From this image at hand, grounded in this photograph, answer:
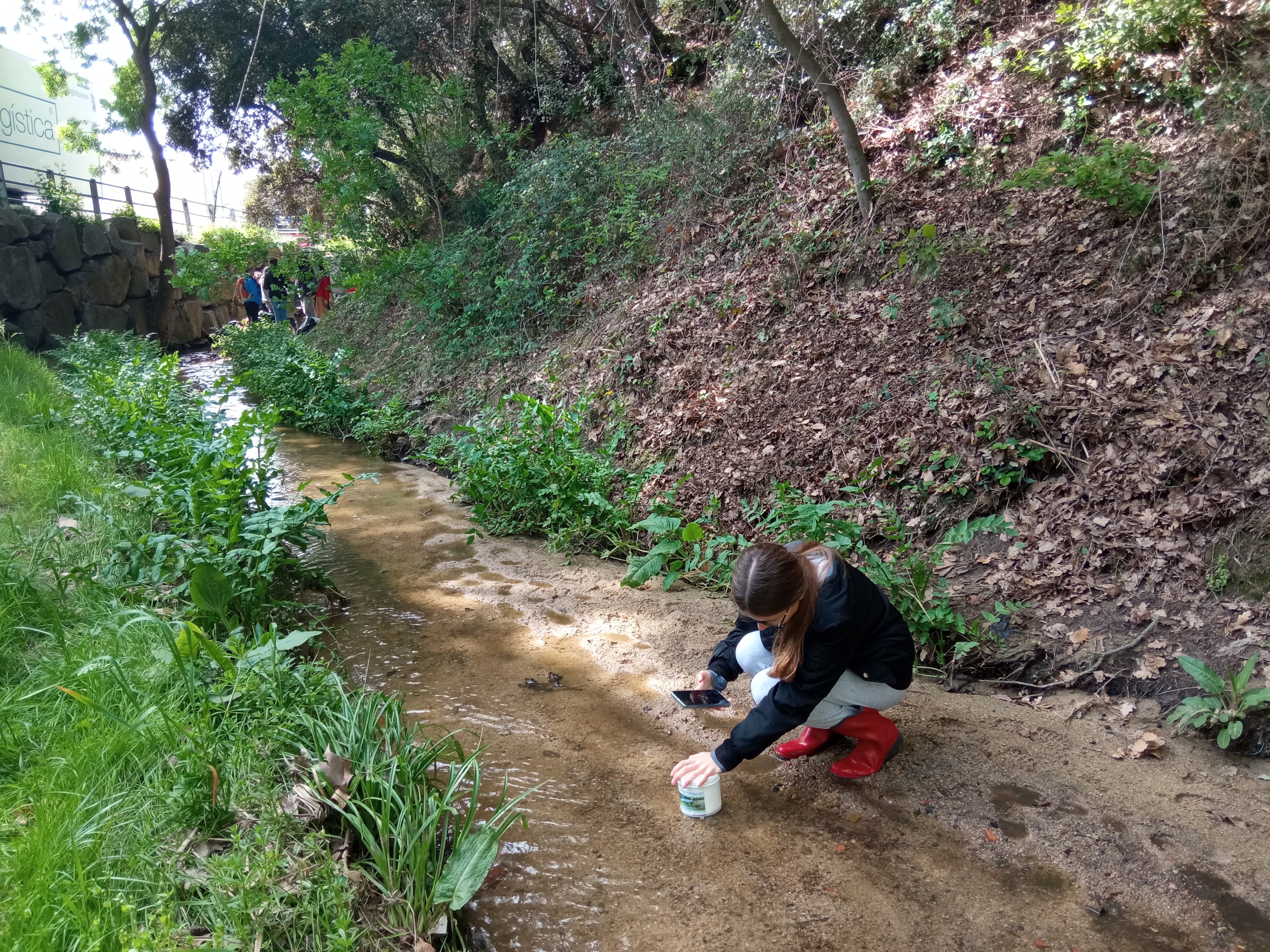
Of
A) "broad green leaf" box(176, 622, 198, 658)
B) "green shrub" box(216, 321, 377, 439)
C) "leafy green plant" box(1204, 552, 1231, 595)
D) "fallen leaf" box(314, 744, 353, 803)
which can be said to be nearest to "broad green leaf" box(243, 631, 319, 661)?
"broad green leaf" box(176, 622, 198, 658)

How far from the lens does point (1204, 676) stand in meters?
2.87

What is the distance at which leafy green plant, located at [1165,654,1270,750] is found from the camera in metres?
2.76

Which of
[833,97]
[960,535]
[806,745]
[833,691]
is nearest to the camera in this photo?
[833,691]

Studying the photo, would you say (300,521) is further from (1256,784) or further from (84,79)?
(84,79)

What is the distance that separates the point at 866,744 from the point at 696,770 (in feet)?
2.47

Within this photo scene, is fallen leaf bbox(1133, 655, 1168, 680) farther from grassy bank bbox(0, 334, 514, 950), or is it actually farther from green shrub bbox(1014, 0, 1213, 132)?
green shrub bbox(1014, 0, 1213, 132)

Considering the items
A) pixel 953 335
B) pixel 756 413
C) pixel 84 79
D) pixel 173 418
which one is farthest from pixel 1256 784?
pixel 84 79

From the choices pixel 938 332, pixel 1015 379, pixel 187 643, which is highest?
pixel 938 332

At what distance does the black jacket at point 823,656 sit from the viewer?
2.41 m

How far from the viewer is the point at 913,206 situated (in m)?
5.96

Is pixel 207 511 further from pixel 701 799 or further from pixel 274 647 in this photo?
pixel 701 799

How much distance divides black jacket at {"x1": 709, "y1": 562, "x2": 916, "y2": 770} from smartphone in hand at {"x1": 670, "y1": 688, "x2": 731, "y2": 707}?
24cm

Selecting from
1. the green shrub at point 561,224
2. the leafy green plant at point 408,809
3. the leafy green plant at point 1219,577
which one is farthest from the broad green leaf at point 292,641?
the green shrub at point 561,224

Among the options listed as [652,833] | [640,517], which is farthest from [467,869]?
[640,517]
